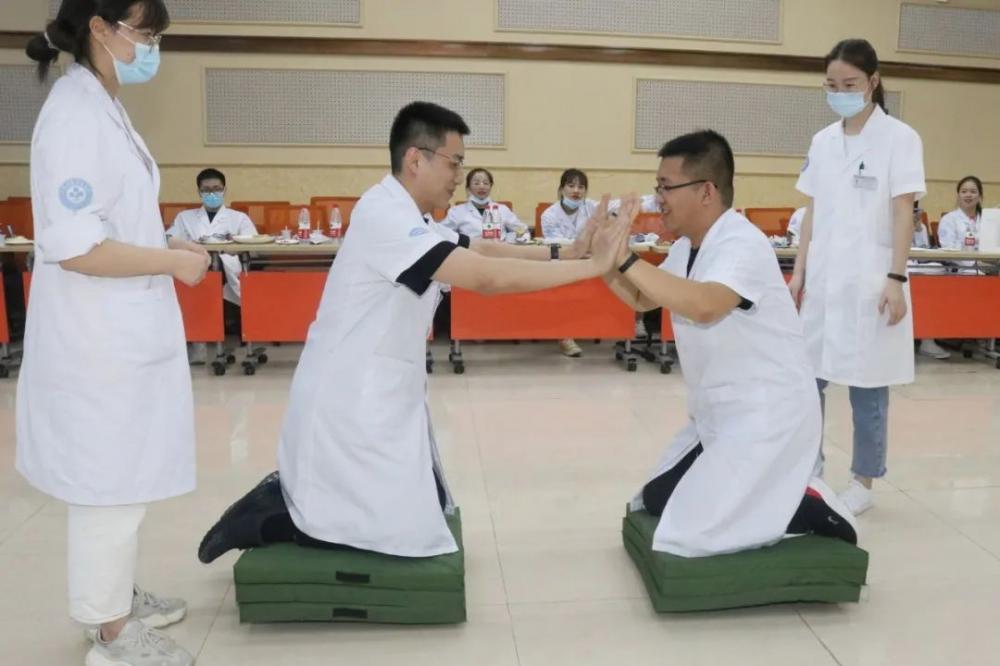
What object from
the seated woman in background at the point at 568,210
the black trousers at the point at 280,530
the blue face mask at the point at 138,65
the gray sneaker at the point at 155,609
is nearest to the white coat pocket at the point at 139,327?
the blue face mask at the point at 138,65

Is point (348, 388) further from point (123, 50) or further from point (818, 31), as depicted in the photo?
point (818, 31)

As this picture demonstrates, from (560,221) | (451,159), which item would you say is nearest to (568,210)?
(560,221)

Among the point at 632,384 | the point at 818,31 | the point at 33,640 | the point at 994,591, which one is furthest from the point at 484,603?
the point at 818,31

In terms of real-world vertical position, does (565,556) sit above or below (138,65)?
below

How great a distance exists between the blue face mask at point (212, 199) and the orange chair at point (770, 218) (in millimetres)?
4137

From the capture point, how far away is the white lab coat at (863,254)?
2.82m

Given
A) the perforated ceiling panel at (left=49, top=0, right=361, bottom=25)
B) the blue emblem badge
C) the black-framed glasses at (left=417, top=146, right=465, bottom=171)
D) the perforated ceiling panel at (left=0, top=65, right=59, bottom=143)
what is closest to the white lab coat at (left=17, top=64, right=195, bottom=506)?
the blue emblem badge

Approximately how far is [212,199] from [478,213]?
189cm

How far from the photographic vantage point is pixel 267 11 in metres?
7.45

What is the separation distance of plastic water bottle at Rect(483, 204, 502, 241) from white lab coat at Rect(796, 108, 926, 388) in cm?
290

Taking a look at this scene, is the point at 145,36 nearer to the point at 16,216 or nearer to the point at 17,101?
the point at 16,216

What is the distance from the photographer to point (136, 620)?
6.50ft

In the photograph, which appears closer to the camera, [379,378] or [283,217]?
[379,378]

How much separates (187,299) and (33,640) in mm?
3237
